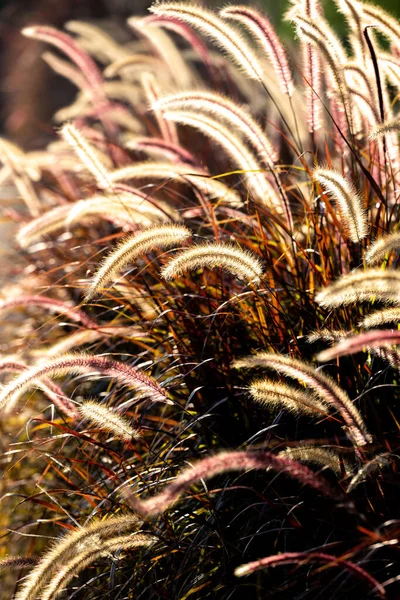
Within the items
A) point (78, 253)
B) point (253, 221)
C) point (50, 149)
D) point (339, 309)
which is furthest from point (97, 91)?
point (339, 309)

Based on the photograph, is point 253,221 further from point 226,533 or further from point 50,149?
point 50,149

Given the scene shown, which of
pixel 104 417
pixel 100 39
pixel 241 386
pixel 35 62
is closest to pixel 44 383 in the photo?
pixel 104 417

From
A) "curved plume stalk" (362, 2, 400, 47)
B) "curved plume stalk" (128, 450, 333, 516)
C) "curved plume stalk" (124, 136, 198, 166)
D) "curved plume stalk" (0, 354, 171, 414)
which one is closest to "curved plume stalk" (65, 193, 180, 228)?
"curved plume stalk" (124, 136, 198, 166)

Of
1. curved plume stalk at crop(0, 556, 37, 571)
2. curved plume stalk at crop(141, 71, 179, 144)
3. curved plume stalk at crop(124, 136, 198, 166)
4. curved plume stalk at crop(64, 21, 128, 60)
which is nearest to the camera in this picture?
curved plume stalk at crop(0, 556, 37, 571)

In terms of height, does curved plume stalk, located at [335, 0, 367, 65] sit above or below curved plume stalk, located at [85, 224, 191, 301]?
above

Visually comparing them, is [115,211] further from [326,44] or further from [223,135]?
[326,44]

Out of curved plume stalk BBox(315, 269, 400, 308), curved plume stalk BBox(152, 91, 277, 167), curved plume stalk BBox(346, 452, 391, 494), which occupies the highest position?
curved plume stalk BBox(152, 91, 277, 167)

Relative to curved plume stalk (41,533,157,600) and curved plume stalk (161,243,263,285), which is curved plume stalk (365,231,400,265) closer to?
curved plume stalk (161,243,263,285)
